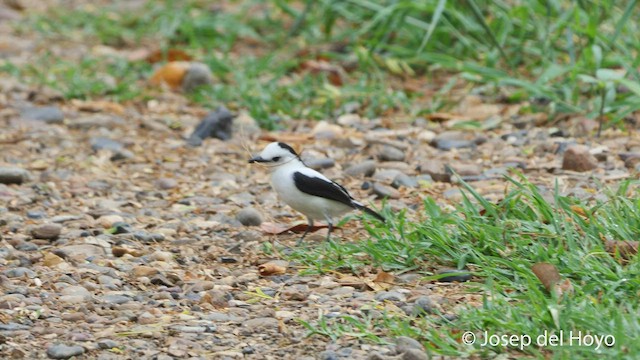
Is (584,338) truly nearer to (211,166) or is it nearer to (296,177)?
(296,177)

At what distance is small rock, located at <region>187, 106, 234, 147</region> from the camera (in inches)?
258

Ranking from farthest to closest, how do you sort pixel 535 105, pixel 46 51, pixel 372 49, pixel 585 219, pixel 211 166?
pixel 46 51, pixel 372 49, pixel 535 105, pixel 211 166, pixel 585 219

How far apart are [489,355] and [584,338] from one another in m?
0.29

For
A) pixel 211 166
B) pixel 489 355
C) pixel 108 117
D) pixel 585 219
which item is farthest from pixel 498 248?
pixel 108 117

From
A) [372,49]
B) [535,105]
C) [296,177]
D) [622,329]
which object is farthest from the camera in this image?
[372,49]

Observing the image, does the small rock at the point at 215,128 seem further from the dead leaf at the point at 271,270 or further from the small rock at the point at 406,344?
the small rock at the point at 406,344

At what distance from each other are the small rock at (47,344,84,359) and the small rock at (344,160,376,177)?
2.49m

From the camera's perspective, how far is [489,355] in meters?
3.41

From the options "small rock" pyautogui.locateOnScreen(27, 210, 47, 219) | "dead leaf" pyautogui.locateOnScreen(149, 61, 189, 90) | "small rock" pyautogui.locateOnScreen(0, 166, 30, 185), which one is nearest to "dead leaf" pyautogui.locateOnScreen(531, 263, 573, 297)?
"small rock" pyautogui.locateOnScreen(27, 210, 47, 219)

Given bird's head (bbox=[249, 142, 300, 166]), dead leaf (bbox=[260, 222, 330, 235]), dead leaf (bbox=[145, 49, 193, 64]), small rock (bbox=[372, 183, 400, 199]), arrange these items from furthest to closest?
dead leaf (bbox=[145, 49, 193, 64]) < small rock (bbox=[372, 183, 400, 199]) < dead leaf (bbox=[260, 222, 330, 235]) < bird's head (bbox=[249, 142, 300, 166])

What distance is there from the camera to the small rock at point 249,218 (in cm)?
509

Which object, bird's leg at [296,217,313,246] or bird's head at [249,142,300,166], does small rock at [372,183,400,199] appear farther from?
bird's head at [249,142,300,166]

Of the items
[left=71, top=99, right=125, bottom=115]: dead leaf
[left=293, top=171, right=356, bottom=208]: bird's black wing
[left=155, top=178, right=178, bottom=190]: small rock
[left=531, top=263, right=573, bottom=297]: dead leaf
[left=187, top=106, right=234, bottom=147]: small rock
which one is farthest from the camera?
[left=71, top=99, right=125, bottom=115]: dead leaf

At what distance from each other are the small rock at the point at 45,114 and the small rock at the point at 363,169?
78.9 inches
